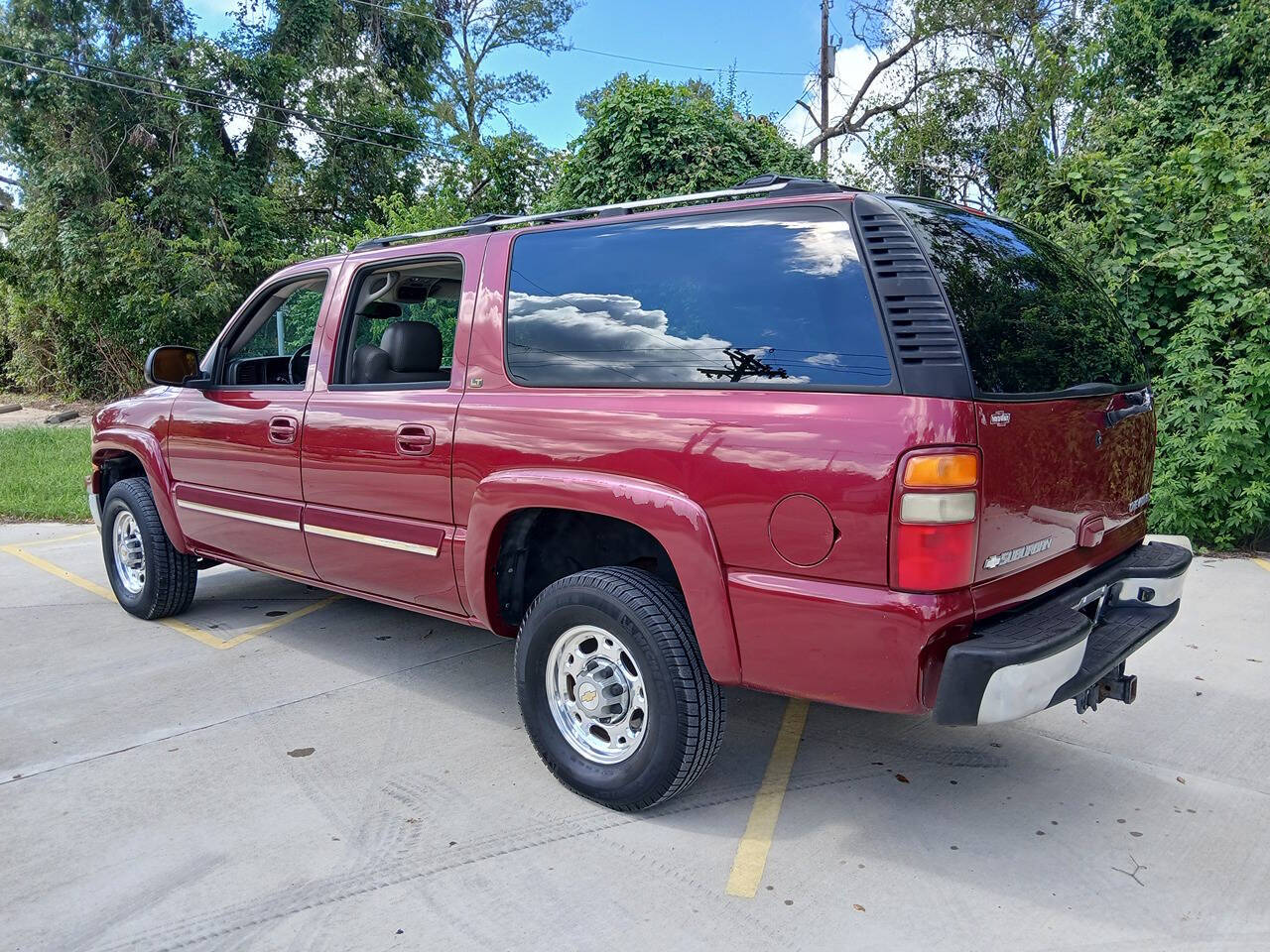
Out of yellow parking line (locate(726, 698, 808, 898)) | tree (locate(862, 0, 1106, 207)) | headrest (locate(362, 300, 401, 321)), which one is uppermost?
tree (locate(862, 0, 1106, 207))

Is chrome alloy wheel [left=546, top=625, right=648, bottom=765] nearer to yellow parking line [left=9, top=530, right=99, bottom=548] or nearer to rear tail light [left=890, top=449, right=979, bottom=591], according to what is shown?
rear tail light [left=890, top=449, right=979, bottom=591]

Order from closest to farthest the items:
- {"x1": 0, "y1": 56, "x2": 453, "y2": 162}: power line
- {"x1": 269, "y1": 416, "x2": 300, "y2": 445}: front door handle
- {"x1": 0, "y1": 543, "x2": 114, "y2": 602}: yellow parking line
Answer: {"x1": 269, "y1": 416, "x2": 300, "y2": 445}: front door handle
{"x1": 0, "y1": 543, "x2": 114, "y2": 602}: yellow parking line
{"x1": 0, "y1": 56, "x2": 453, "y2": 162}: power line

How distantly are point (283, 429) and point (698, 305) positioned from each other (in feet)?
7.41

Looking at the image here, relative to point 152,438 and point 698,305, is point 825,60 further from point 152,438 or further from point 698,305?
point 698,305

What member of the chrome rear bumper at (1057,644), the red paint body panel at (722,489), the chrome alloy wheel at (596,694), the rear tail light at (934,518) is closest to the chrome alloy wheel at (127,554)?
the red paint body panel at (722,489)

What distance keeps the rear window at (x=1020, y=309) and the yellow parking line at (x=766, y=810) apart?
161cm

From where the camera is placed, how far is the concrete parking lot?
8.91 ft

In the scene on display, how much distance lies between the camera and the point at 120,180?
704 inches

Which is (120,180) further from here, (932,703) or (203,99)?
(932,703)

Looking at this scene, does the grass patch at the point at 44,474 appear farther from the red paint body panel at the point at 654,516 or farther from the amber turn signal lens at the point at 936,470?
the amber turn signal lens at the point at 936,470

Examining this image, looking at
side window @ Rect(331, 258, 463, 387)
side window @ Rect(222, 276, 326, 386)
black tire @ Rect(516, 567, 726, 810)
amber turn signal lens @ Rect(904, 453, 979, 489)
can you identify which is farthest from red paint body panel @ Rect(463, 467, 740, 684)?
side window @ Rect(222, 276, 326, 386)

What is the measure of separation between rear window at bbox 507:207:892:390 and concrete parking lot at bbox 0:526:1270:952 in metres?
1.51

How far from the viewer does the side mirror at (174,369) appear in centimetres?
497

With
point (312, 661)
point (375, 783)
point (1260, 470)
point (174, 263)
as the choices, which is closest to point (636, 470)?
point (375, 783)
